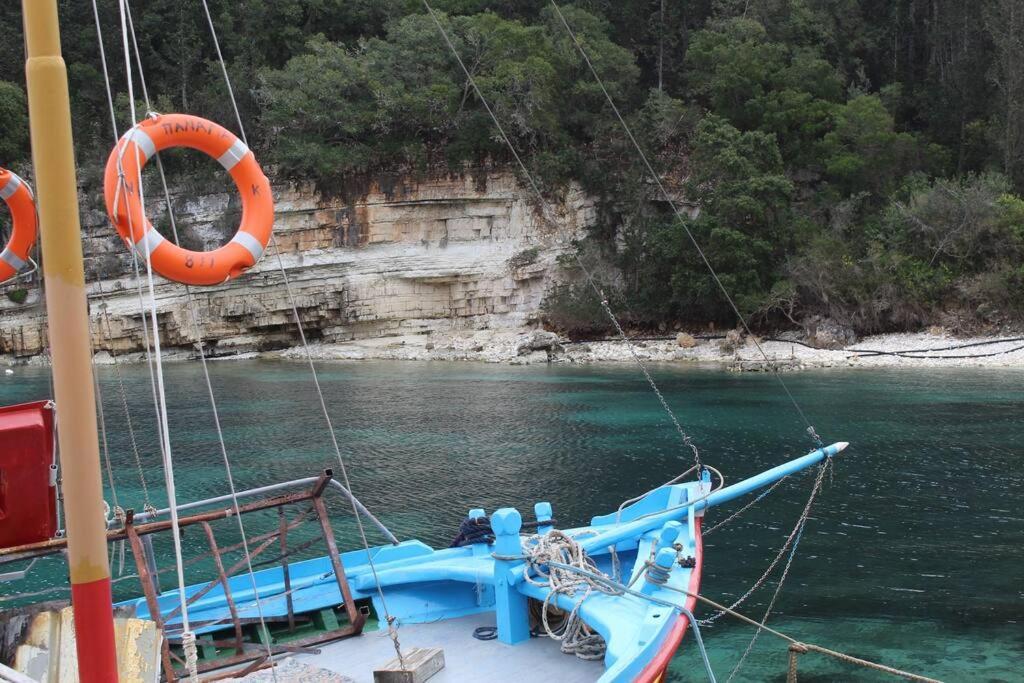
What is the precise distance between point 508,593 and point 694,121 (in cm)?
3546

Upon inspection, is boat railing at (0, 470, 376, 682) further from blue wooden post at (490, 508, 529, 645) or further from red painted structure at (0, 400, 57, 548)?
blue wooden post at (490, 508, 529, 645)

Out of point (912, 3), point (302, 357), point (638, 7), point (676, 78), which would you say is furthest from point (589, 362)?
point (912, 3)

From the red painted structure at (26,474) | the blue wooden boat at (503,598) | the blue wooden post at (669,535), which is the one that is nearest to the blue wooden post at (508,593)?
the blue wooden boat at (503,598)

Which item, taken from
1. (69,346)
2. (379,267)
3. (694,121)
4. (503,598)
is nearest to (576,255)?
(694,121)

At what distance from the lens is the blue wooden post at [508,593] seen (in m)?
6.45

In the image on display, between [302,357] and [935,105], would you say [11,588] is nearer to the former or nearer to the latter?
[302,357]

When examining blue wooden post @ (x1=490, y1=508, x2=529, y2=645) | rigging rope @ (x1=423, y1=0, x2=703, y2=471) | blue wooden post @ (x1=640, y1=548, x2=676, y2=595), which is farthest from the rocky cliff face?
blue wooden post @ (x1=640, y1=548, x2=676, y2=595)

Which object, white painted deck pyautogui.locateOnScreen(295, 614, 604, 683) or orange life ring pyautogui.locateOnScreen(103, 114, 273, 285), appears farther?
white painted deck pyautogui.locateOnScreen(295, 614, 604, 683)

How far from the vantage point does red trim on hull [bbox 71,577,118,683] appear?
9.77 feet

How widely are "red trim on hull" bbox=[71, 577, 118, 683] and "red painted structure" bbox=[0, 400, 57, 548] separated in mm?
3191

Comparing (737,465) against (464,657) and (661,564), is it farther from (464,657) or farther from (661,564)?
(464,657)

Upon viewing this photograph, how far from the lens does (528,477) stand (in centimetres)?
1597

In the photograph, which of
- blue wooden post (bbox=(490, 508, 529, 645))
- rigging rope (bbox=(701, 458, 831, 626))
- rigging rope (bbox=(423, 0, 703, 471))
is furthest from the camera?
rigging rope (bbox=(423, 0, 703, 471))

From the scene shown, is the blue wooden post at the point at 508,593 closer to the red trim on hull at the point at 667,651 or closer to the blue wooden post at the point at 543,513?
the blue wooden post at the point at 543,513
